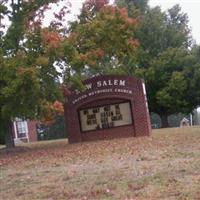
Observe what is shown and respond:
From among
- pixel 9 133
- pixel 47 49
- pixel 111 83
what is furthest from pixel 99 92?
pixel 47 49

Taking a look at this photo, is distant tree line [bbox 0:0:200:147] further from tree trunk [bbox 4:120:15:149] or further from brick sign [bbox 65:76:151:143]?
brick sign [bbox 65:76:151:143]

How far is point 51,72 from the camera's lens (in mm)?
22094

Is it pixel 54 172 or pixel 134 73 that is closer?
pixel 54 172

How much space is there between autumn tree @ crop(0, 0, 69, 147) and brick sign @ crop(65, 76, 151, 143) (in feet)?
11.6

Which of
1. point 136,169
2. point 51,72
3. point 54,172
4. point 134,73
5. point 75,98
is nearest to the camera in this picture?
point 136,169

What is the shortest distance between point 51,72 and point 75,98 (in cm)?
516

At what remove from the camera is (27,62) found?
830 inches

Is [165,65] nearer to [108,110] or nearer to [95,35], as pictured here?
[108,110]

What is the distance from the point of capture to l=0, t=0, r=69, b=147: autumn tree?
2069 cm

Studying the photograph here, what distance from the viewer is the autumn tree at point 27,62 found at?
67.9ft

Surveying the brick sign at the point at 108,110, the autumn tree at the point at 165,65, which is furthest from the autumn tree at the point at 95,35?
the autumn tree at the point at 165,65

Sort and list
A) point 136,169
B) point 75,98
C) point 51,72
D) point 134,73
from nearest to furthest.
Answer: point 136,169
point 51,72
point 75,98
point 134,73

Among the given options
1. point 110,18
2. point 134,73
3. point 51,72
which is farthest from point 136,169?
point 134,73

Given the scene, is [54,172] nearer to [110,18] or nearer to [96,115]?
[110,18]
